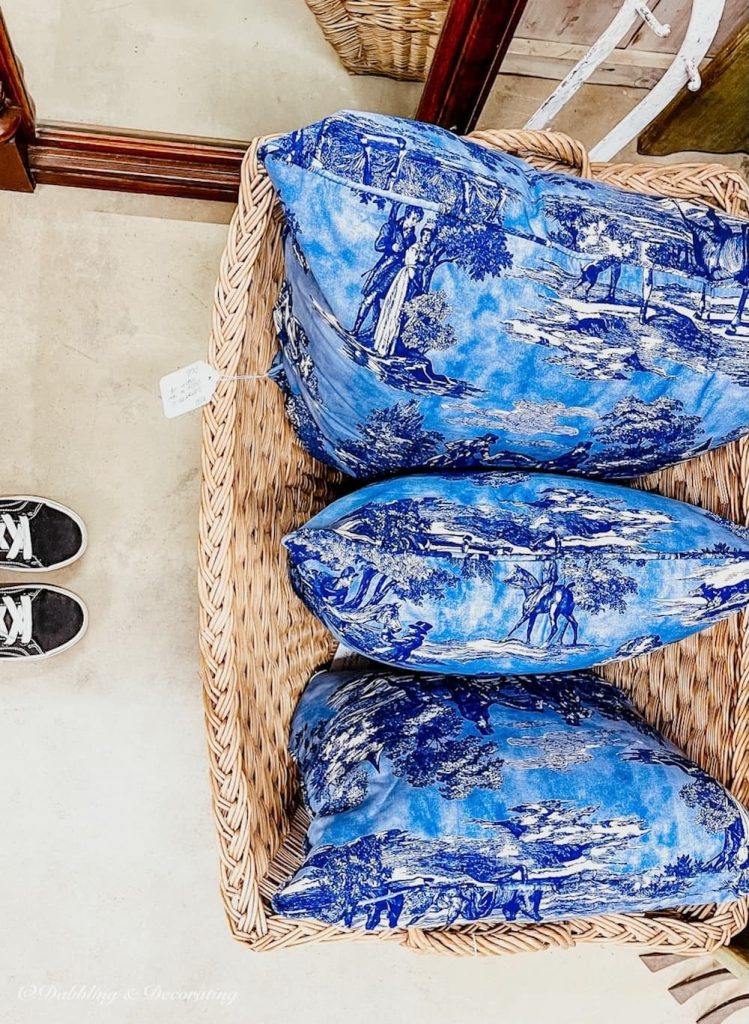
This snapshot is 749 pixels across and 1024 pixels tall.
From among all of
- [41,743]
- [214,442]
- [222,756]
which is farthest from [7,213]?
[222,756]

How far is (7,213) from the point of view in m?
1.29

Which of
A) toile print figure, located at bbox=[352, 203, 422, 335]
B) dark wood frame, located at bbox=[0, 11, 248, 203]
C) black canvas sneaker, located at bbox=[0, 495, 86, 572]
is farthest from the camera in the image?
black canvas sneaker, located at bbox=[0, 495, 86, 572]

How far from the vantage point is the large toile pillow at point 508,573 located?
0.79 m

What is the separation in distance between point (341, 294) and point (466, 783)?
19.0 inches

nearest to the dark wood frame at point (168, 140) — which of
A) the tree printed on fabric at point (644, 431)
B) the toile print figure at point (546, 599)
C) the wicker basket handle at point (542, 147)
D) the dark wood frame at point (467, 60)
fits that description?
the dark wood frame at point (467, 60)

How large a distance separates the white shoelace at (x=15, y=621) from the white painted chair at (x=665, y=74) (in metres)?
1.00

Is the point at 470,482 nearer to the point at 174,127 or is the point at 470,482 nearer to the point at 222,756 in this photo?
the point at 222,756

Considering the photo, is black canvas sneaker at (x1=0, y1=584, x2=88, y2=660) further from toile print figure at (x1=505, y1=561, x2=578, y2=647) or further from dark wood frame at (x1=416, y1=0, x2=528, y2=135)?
dark wood frame at (x1=416, y1=0, x2=528, y2=135)

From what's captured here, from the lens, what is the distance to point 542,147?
92 centimetres

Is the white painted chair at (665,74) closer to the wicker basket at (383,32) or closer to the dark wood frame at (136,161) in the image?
the wicker basket at (383,32)

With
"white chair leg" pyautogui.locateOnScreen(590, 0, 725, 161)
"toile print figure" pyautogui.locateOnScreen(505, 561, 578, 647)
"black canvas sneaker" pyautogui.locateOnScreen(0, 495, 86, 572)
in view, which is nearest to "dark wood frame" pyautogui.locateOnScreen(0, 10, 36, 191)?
"black canvas sneaker" pyautogui.locateOnScreen(0, 495, 86, 572)

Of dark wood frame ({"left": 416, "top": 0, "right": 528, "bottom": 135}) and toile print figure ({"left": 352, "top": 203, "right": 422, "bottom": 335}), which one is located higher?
dark wood frame ({"left": 416, "top": 0, "right": 528, "bottom": 135})

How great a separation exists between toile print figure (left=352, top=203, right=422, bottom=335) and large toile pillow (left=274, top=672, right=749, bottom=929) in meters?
0.43

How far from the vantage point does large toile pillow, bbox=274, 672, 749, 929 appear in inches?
30.7
